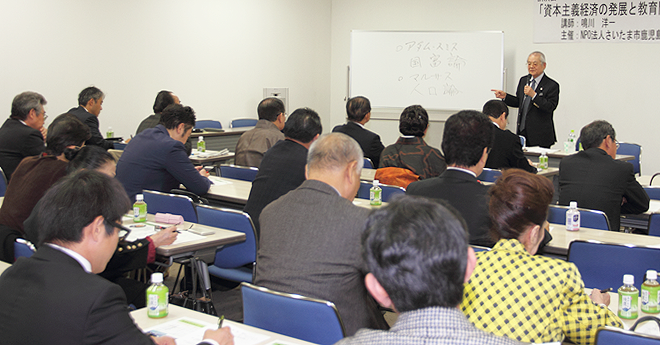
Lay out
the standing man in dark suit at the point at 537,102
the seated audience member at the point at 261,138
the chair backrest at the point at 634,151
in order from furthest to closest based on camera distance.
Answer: the standing man in dark suit at the point at 537,102 → the chair backrest at the point at 634,151 → the seated audience member at the point at 261,138

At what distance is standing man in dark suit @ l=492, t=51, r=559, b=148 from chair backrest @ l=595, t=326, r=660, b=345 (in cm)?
605

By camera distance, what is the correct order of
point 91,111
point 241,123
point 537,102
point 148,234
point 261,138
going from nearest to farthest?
point 148,234
point 261,138
point 91,111
point 537,102
point 241,123

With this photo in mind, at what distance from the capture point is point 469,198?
273cm

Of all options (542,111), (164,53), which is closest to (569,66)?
(542,111)

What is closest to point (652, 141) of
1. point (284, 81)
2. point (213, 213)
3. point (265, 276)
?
point (284, 81)

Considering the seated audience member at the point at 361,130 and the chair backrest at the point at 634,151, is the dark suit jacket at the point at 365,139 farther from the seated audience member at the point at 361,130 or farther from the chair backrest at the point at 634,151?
the chair backrest at the point at 634,151

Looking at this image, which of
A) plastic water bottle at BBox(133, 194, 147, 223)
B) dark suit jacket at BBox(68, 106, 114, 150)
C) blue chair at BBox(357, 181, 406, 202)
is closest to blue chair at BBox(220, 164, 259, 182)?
blue chair at BBox(357, 181, 406, 202)

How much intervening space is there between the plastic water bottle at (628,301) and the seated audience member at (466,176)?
0.64m

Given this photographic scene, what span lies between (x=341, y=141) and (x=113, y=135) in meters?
6.00

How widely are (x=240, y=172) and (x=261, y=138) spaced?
1.75ft

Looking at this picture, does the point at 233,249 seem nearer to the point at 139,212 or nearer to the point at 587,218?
the point at 139,212

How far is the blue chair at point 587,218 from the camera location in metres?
3.40

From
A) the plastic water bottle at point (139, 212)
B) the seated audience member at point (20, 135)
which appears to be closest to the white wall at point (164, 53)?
the seated audience member at point (20, 135)

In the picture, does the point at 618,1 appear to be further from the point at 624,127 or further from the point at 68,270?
the point at 68,270
